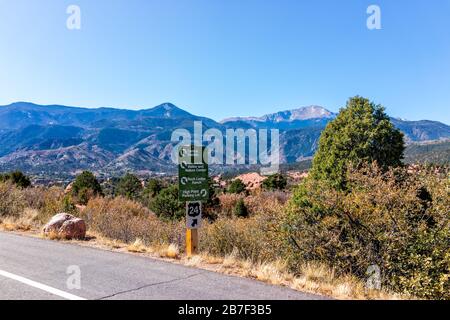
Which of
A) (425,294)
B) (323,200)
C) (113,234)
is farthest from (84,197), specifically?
(425,294)

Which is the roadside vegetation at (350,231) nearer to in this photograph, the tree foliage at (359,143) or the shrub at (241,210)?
the tree foliage at (359,143)

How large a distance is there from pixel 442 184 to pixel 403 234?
6.18 ft

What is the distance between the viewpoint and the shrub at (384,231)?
22.0 feet

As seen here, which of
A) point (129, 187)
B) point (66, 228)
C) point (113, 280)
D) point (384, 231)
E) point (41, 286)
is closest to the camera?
point (41, 286)

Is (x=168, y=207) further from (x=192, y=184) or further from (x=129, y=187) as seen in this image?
(x=192, y=184)

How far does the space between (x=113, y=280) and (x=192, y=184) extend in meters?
2.78

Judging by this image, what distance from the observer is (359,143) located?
11.0 m

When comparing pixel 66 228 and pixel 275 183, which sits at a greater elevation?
pixel 66 228

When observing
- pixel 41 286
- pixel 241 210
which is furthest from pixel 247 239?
pixel 241 210

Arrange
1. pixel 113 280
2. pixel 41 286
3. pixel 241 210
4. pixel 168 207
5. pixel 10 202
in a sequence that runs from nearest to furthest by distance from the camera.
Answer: pixel 41 286, pixel 113 280, pixel 10 202, pixel 168 207, pixel 241 210

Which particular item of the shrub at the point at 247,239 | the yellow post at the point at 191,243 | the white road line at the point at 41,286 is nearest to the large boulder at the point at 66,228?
the shrub at the point at 247,239

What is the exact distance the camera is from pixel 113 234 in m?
11.4

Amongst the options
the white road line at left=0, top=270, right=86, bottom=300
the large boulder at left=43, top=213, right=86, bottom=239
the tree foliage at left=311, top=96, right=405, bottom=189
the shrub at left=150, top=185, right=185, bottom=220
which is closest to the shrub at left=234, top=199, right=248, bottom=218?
the shrub at left=150, top=185, right=185, bottom=220
